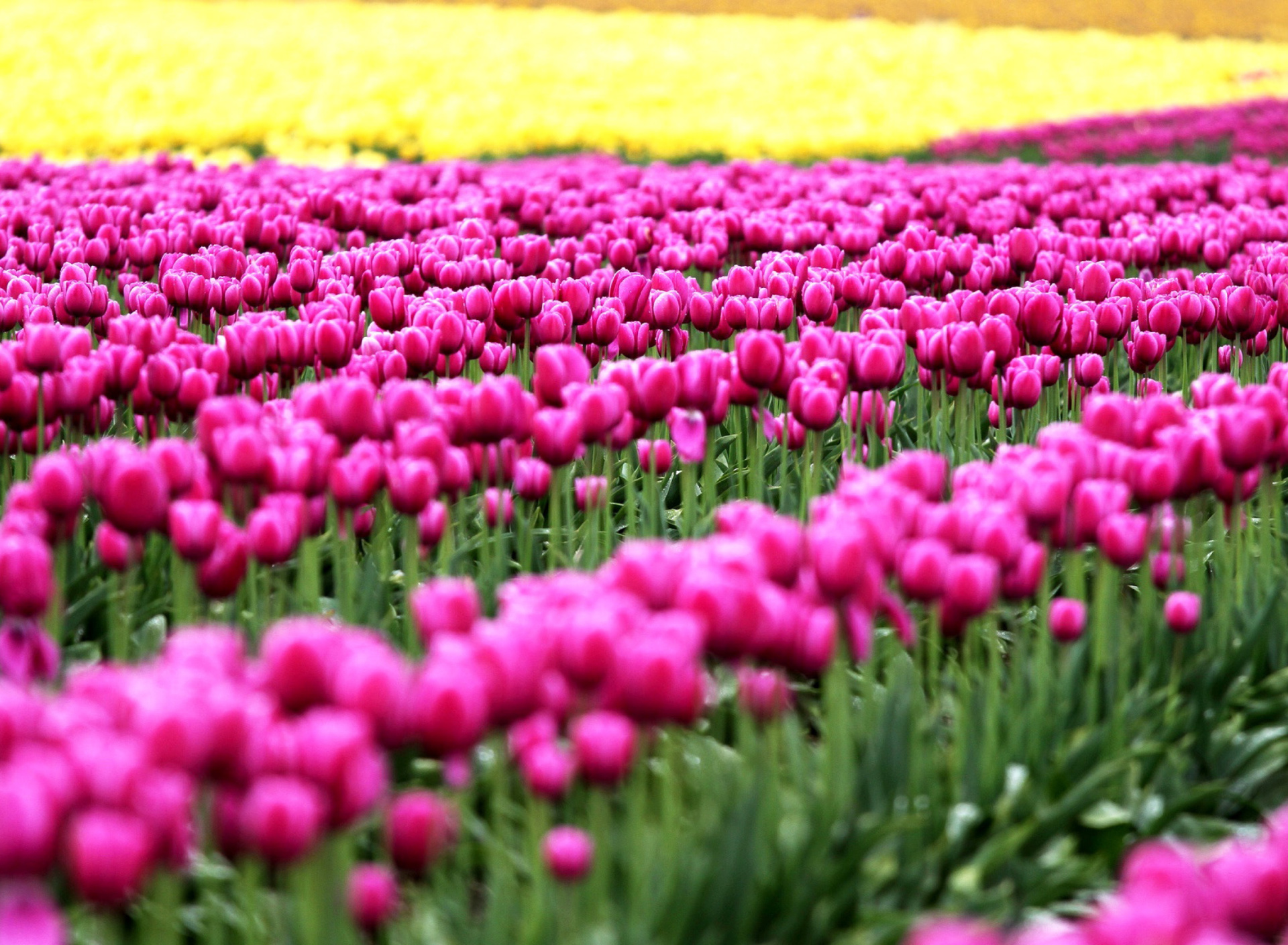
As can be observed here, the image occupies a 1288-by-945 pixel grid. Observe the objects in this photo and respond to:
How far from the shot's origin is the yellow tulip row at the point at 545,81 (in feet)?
59.0

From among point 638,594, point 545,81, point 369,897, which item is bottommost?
point 369,897

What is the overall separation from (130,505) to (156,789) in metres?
0.94

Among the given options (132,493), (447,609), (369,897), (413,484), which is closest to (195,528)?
(132,493)

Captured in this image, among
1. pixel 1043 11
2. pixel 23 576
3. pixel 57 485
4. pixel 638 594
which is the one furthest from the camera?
pixel 1043 11

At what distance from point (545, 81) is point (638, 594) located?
21781mm

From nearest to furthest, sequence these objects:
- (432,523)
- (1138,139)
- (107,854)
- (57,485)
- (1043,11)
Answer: (107,854) → (57,485) → (432,523) → (1138,139) → (1043,11)

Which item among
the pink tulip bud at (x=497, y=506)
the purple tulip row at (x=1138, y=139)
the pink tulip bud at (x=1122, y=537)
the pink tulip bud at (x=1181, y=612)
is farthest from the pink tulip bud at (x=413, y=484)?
the purple tulip row at (x=1138, y=139)

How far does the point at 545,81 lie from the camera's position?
74.2 ft

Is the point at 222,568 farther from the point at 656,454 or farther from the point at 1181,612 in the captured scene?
the point at 1181,612

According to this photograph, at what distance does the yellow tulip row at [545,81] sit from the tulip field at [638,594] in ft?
31.0

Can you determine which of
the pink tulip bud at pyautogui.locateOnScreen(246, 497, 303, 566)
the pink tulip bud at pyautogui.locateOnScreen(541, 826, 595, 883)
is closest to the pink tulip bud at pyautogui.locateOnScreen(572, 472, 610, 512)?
the pink tulip bud at pyautogui.locateOnScreen(246, 497, 303, 566)

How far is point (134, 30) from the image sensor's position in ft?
82.9

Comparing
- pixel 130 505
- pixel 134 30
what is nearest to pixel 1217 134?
pixel 130 505

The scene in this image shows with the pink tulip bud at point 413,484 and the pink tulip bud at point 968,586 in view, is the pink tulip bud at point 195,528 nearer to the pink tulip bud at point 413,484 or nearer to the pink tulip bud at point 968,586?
the pink tulip bud at point 413,484
